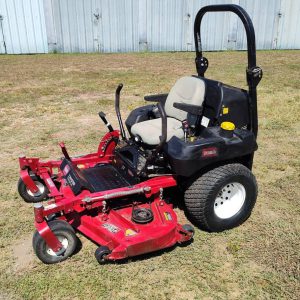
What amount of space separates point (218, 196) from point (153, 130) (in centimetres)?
89

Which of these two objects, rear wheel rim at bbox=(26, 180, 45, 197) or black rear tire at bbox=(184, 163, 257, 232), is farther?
rear wheel rim at bbox=(26, 180, 45, 197)

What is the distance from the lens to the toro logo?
3246mm

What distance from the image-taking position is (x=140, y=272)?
10.0 feet

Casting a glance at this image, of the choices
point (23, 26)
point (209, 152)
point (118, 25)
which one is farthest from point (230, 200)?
point (23, 26)

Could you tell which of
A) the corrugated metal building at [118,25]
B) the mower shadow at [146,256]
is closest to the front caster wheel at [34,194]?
the mower shadow at [146,256]

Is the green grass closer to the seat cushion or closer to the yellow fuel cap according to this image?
the seat cushion

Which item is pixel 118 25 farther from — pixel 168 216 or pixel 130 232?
pixel 130 232

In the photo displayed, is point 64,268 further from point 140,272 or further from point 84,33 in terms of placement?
point 84,33

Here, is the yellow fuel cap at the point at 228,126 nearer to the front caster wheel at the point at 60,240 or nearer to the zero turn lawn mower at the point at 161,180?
the zero turn lawn mower at the point at 161,180

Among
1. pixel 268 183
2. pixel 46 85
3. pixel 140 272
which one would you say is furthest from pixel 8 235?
pixel 46 85

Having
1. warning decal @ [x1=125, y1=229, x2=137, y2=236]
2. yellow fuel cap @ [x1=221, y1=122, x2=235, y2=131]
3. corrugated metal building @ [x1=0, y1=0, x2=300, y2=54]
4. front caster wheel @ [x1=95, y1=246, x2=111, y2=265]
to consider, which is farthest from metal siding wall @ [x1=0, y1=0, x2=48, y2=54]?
front caster wheel @ [x1=95, y1=246, x2=111, y2=265]

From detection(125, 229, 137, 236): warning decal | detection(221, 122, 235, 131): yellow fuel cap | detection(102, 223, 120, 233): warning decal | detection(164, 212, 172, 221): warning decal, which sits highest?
detection(221, 122, 235, 131): yellow fuel cap

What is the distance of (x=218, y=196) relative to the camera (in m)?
3.50

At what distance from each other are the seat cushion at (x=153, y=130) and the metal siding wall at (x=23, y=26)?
1076 cm
